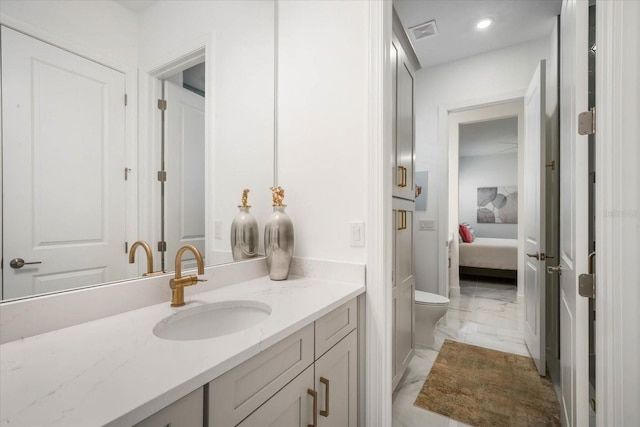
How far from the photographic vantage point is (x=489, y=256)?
15.2ft

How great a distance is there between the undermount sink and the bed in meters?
4.67

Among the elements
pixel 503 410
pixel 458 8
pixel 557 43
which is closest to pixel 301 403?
pixel 503 410

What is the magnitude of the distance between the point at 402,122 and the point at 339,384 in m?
1.52

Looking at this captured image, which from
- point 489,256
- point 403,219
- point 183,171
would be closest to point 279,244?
point 183,171

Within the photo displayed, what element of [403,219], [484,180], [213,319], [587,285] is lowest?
[213,319]

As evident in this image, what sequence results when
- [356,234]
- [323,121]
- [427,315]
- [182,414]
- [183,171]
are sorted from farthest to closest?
[427,315] → [323,121] → [356,234] → [183,171] → [182,414]

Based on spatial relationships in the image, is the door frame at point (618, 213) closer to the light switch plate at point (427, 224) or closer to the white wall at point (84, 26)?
the white wall at point (84, 26)

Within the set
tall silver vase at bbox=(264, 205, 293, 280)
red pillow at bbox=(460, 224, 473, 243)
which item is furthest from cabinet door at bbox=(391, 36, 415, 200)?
red pillow at bbox=(460, 224, 473, 243)

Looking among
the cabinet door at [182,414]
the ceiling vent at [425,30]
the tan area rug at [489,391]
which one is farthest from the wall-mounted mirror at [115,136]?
the ceiling vent at [425,30]

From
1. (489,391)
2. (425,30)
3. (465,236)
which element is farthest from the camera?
(465,236)

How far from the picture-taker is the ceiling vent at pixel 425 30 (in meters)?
2.54

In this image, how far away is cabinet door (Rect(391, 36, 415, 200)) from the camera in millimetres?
1637

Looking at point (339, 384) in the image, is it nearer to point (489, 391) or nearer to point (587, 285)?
point (587, 285)

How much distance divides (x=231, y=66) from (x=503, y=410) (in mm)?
2442
